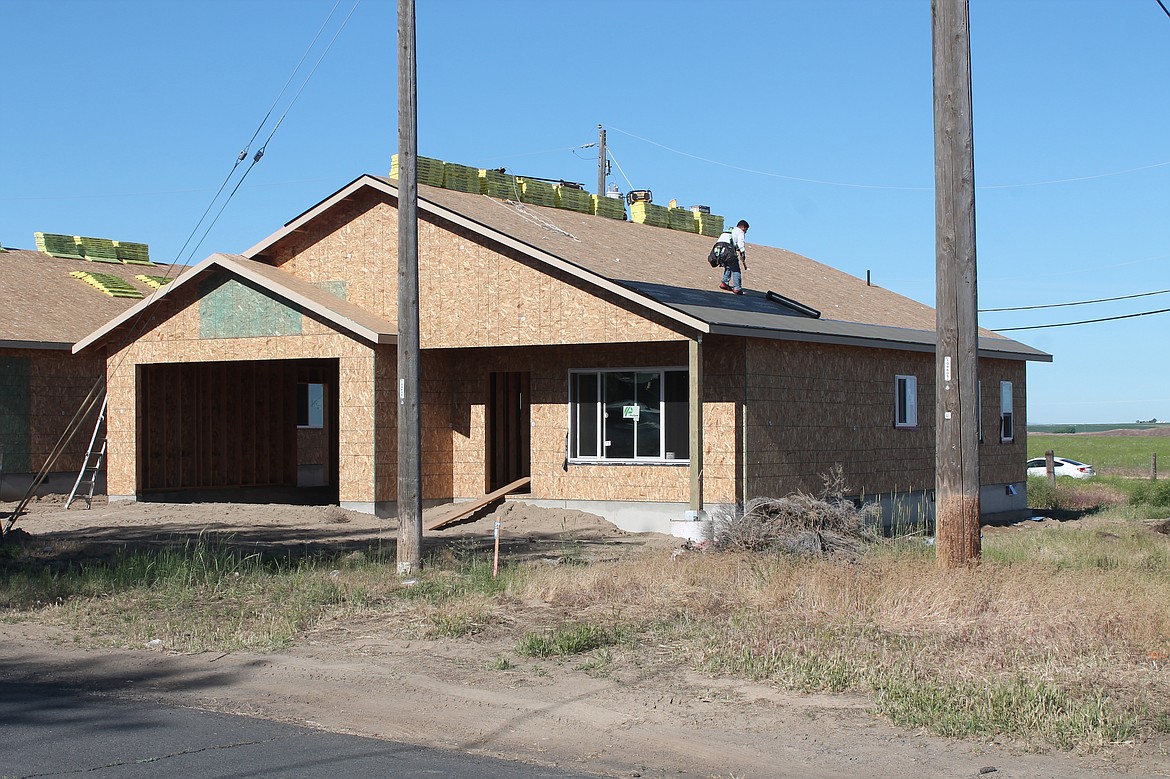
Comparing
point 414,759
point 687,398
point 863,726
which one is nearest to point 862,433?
point 687,398

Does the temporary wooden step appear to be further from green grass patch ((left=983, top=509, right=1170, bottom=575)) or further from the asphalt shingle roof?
the asphalt shingle roof

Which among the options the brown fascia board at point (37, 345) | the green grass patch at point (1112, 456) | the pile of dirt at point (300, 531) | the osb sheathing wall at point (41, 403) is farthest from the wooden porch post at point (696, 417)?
the green grass patch at point (1112, 456)

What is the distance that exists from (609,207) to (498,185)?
11.6 feet

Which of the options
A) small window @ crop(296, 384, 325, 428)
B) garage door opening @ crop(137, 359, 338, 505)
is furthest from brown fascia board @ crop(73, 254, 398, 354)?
small window @ crop(296, 384, 325, 428)

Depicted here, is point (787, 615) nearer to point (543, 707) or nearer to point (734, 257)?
point (543, 707)

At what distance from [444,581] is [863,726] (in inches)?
273

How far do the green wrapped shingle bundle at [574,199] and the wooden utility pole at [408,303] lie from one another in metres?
12.7

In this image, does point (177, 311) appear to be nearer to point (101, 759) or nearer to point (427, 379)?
point (427, 379)

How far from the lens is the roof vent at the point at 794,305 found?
2328 centimetres

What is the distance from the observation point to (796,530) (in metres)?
16.1

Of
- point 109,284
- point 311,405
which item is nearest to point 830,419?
point 311,405

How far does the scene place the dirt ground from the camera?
774 centimetres

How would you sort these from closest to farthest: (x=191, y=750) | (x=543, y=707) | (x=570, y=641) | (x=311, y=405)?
(x=191, y=750)
(x=543, y=707)
(x=570, y=641)
(x=311, y=405)

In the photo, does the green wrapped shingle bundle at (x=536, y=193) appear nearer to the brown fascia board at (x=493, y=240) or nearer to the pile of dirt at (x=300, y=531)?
the brown fascia board at (x=493, y=240)
